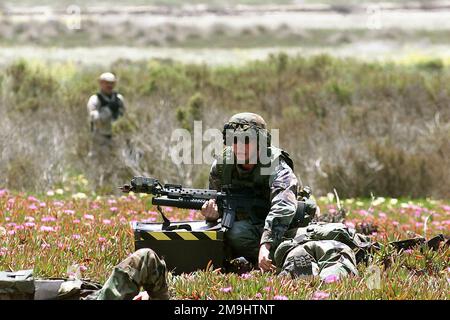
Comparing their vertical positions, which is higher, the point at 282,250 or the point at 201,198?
the point at 201,198

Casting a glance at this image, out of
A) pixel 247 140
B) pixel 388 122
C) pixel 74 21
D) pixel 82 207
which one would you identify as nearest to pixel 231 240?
pixel 247 140

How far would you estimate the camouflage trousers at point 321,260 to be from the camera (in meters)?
6.97

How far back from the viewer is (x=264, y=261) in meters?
7.18

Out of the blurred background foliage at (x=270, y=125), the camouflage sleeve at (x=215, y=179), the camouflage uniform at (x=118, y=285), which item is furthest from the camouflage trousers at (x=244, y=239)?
the blurred background foliage at (x=270, y=125)

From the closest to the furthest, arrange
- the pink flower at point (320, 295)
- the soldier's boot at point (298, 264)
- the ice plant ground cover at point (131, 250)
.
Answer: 1. the pink flower at point (320, 295)
2. the ice plant ground cover at point (131, 250)
3. the soldier's boot at point (298, 264)

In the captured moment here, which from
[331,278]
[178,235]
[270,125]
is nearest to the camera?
[331,278]

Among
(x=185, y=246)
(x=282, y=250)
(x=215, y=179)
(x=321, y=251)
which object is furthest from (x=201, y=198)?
(x=321, y=251)

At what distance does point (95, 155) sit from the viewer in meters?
15.3

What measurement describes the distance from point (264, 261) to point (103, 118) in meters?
8.63

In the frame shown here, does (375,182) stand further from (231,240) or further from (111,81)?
(231,240)

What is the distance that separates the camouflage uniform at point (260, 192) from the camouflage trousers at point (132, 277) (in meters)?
1.78

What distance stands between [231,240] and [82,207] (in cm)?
Answer: 316

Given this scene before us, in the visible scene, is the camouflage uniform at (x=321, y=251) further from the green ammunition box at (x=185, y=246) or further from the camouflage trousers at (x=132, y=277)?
the camouflage trousers at (x=132, y=277)

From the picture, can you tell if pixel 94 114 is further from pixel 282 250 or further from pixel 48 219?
pixel 282 250
